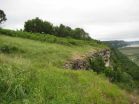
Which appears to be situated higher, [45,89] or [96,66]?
[45,89]

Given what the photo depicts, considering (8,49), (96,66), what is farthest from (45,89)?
(96,66)

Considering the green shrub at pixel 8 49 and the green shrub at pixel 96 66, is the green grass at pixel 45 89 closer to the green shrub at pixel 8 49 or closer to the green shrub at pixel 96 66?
the green shrub at pixel 8 49

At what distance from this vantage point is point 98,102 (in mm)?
12680

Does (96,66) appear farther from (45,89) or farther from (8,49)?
(45,89)

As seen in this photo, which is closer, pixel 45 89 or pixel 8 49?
pixel 45 89

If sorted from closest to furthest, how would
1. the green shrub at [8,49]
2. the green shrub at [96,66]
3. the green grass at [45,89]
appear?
the green grass at [45,89], the green shrub at [8,49], the green shrub at [96,66]

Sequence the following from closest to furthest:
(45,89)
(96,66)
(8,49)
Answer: (45,89)
(8,49)
(96,66)

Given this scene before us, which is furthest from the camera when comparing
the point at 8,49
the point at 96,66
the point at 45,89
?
the point at 96,66

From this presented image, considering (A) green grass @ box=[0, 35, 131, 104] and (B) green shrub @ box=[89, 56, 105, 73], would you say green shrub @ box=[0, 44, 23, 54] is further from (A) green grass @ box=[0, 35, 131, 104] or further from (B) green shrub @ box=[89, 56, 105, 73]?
(A) green grass @ box=[0, 35, 131, 104]

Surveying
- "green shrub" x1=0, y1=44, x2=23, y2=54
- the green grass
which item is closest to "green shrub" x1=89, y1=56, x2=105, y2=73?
"green shrub" x1=0, y1=44, x2=23, y2=54

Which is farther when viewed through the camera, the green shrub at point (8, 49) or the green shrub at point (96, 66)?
the green shrub at point (96, 66)

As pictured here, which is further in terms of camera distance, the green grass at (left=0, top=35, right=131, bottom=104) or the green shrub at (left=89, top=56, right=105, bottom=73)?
the green shrub at (left=89, top=56, right=105, bottom=73)

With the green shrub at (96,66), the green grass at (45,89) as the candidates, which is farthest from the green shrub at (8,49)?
the green grass at (45,89)

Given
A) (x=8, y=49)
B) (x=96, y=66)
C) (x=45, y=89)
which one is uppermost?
(x=8, y=49)
